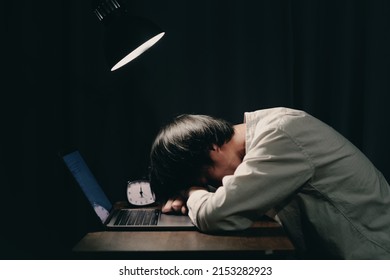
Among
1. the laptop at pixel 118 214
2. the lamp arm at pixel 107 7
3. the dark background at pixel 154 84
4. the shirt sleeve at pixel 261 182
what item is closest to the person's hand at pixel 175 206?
the laptop at pixel 118 214

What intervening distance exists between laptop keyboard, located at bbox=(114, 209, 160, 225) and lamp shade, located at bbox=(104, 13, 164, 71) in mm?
554

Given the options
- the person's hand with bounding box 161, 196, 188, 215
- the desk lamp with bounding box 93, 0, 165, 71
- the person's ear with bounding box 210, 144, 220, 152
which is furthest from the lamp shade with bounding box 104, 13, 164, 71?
the person's hand with bounding box 161, 196, 188, 215

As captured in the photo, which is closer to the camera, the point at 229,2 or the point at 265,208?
the point at 265,208

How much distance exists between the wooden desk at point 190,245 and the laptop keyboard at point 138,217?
12 centimetres

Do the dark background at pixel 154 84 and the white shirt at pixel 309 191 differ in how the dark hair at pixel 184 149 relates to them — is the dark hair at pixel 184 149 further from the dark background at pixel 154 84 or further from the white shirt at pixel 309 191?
the dark background at pixel 154 84

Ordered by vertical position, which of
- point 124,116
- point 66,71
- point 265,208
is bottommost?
point 265,208

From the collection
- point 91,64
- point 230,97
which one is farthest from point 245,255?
point 91,64

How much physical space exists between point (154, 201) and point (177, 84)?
0.59 meters

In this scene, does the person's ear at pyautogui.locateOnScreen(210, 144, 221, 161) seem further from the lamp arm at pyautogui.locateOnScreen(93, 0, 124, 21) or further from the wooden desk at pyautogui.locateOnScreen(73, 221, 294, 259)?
the lamp arm at pyautogui.locateOnScreen(93, 0, 124, 21)

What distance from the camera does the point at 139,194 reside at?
5.74 ft

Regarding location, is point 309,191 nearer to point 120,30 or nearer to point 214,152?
point 214,152

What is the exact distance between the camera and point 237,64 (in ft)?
6.44

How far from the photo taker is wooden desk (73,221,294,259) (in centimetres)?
114
